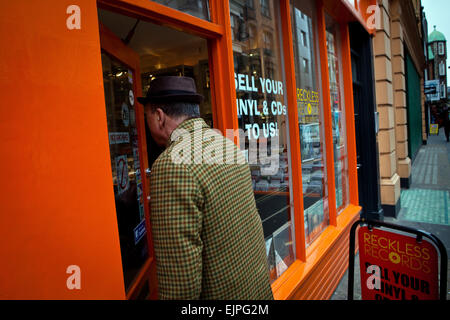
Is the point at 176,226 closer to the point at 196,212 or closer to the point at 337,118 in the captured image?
the point at 196,212

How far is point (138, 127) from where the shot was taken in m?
3.13

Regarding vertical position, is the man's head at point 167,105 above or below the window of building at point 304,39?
below

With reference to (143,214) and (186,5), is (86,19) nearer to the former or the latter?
(186,5)

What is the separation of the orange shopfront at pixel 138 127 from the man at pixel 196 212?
273mm

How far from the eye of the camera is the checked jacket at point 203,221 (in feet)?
4.32

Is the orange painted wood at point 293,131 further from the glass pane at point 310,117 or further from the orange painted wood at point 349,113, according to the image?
the orange painted wood at point 349,113

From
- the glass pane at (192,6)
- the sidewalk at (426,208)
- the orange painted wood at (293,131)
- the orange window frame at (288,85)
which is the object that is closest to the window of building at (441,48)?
the sidewalk at (426,208)

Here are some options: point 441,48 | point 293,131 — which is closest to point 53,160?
point 293,131

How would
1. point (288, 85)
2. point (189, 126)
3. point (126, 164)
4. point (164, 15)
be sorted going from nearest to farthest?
1. point (189, 126)
2. point (164, 15)
3. point (126, 164)
4. point (288, 85)

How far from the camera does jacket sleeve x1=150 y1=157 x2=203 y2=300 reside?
4.29 feet

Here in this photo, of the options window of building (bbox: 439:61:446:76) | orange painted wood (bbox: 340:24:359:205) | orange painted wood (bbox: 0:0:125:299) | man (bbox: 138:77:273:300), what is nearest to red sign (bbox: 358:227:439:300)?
man (bbox: 138:77:273:300)

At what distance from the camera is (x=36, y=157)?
1.23 metres

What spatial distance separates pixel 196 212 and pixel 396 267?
5.35ft

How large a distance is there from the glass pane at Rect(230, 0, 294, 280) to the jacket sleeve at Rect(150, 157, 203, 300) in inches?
57.3
